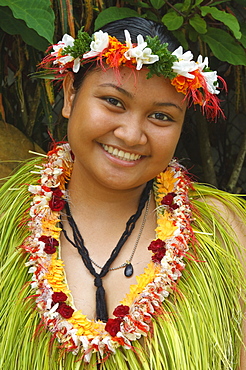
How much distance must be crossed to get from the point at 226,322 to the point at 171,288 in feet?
0.62

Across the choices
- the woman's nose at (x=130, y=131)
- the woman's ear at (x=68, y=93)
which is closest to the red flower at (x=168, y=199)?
the woman's nose at (x=130, y=131)

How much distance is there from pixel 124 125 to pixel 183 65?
0.20 meters

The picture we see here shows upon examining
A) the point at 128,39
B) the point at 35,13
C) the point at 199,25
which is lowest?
the point at 128,39

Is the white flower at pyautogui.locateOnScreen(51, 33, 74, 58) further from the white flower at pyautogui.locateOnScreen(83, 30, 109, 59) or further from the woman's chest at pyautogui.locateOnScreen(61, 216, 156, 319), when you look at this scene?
the woman's chest at pyautogui.locateOnScreen(61, 216, 156, 319)

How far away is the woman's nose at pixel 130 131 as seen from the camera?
1.22m

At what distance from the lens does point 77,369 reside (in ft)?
4.14

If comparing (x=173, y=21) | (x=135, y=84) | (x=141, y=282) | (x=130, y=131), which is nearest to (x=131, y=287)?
(x=141, y=282)

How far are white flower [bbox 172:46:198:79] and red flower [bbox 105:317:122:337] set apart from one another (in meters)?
0.64

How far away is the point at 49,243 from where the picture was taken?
54.2 inches

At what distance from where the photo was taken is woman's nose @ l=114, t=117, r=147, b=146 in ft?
3.99

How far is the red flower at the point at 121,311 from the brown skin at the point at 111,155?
2.0 inches

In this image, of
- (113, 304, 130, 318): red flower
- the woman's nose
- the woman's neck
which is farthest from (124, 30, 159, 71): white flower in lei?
(113, 304, 130, 318): red flower

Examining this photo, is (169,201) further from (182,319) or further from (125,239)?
(182,319)

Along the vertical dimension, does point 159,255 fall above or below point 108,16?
below
